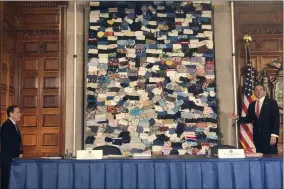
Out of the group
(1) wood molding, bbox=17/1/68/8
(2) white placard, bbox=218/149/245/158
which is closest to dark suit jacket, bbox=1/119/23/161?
(2) white placard, bbox=218/149/245/158

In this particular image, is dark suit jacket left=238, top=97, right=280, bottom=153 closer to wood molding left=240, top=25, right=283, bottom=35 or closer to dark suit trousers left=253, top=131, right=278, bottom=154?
dark suit trousers left=253, top=131, right=278, bottom=154

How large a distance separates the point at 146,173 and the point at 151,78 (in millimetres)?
3251

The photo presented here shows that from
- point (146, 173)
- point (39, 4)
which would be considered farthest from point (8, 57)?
point (146, 173)

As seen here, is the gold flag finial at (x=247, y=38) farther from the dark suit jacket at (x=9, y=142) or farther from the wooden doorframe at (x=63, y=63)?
the dark suit jacket at (x=9, y=142)

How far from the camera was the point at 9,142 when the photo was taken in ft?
15.6

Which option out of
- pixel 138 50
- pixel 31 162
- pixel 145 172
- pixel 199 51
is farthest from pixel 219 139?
pixel 31 162

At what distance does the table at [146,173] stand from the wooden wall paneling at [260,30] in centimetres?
354

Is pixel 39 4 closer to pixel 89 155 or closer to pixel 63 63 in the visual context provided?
pixel 63 63

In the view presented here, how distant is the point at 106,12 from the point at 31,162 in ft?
12.8

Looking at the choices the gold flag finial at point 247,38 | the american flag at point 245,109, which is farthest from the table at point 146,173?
the gold flag finial at point 247,38

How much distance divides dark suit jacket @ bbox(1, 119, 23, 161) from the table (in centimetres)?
123

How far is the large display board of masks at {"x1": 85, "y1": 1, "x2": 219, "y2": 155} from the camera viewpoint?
254 inches

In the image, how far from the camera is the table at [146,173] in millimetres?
3547

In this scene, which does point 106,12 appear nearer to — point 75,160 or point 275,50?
point 275,50
